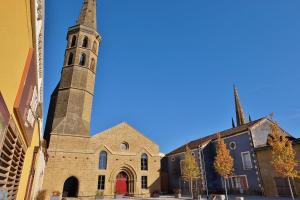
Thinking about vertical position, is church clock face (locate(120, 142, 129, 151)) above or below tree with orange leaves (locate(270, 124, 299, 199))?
above

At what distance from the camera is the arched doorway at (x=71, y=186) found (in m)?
26.5

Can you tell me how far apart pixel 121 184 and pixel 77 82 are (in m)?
15.4

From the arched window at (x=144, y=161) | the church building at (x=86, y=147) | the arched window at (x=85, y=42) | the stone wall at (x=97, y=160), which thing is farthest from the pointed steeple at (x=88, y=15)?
the arched window at (x=144, y=161)

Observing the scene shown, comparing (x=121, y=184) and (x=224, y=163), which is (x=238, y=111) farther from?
(x=121, y=184)

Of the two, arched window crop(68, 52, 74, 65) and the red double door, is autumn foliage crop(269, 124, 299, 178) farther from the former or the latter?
arched window crop(68, 52, 74, 65)

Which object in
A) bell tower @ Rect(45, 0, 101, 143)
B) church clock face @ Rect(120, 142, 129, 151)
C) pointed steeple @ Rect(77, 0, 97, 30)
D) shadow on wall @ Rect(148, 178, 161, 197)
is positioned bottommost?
shadow on wall @ Rect(148, 178, 161, 197)

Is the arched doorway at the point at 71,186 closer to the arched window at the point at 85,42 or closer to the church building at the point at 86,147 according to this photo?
the church building at the point at 86,147

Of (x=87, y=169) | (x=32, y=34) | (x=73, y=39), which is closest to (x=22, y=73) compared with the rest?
(x=32, y=34)

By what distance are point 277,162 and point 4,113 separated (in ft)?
72.9

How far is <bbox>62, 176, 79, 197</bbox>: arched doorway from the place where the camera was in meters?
26.5

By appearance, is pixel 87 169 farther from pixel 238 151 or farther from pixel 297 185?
pixel 297 185

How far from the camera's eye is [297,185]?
20969mm

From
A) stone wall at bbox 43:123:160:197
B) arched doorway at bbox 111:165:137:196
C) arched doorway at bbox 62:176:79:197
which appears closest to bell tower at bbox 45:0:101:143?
stone wall at bbox 43:123:160:197

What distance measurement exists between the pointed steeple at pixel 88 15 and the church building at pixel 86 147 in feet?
1.48
